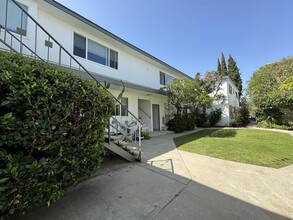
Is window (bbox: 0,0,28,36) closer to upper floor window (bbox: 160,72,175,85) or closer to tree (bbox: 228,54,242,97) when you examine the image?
upper floor window (bbox: 160,72,175,85)

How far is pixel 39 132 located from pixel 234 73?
4285 centimetres

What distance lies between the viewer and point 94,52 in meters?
8.87

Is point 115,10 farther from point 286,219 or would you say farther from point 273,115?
point 273,115

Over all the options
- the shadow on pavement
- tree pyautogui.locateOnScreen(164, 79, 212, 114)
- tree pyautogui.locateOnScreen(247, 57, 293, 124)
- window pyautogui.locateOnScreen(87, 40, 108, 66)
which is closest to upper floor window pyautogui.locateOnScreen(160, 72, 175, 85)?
tree pyautogui.locateOnScreen(164, 79, 212, 114)

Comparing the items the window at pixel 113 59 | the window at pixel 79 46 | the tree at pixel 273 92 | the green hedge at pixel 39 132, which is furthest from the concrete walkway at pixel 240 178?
the tree at pixel 273 92

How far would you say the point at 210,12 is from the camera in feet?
34.5

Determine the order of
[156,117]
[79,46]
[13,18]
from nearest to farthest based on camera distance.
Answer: [13,18]
[79,46]
[156,117]

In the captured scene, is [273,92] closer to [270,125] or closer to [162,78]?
[270,125]

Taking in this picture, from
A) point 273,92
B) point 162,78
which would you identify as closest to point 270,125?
point 273,92

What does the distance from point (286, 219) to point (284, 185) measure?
1.57m

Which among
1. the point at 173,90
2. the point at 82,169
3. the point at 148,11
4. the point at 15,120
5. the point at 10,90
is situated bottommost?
the point at 82,169

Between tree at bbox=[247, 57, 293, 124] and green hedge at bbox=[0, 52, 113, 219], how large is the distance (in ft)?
50.6

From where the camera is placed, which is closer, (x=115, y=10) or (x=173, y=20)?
(x=115, y=10)

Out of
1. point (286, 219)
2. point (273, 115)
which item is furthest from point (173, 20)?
point (273, 115)
